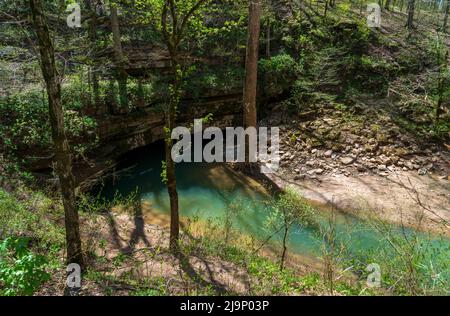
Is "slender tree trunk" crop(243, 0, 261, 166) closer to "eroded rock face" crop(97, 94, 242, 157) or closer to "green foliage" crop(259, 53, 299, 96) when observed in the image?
"eroded rock face" crop(97, 94, 242, 157)

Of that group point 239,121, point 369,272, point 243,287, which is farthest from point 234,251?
point 239,121

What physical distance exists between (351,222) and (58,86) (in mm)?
8056

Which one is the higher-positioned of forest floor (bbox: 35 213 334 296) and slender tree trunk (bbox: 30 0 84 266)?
slender tree trunk (bbox: 30 0 84 266)

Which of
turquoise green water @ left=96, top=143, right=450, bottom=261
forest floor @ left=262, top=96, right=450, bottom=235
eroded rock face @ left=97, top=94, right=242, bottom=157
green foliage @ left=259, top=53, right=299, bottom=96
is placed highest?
green foliage @ left=259, top=53, right=299, bottom=96

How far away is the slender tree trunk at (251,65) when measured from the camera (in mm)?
10516

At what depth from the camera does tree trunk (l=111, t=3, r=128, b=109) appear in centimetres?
1137

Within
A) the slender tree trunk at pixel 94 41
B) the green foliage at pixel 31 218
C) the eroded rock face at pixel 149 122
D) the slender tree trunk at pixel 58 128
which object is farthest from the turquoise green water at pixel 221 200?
the slender tree trunk at pixel 58 128

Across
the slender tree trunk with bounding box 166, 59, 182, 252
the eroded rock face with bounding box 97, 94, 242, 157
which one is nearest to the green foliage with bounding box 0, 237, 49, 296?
the slender tree trunk with bounding box 166, 59, 182, 252

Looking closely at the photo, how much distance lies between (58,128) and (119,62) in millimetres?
7983

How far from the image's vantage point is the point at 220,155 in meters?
13.0

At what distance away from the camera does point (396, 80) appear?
14.2m

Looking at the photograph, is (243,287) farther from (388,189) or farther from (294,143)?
(294,143)

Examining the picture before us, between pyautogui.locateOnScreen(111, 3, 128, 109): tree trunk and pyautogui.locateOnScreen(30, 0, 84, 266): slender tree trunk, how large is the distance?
6666mm

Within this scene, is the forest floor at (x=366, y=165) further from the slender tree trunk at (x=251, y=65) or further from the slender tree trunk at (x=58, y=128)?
the slender tree trunk at (x=58, y=128)
